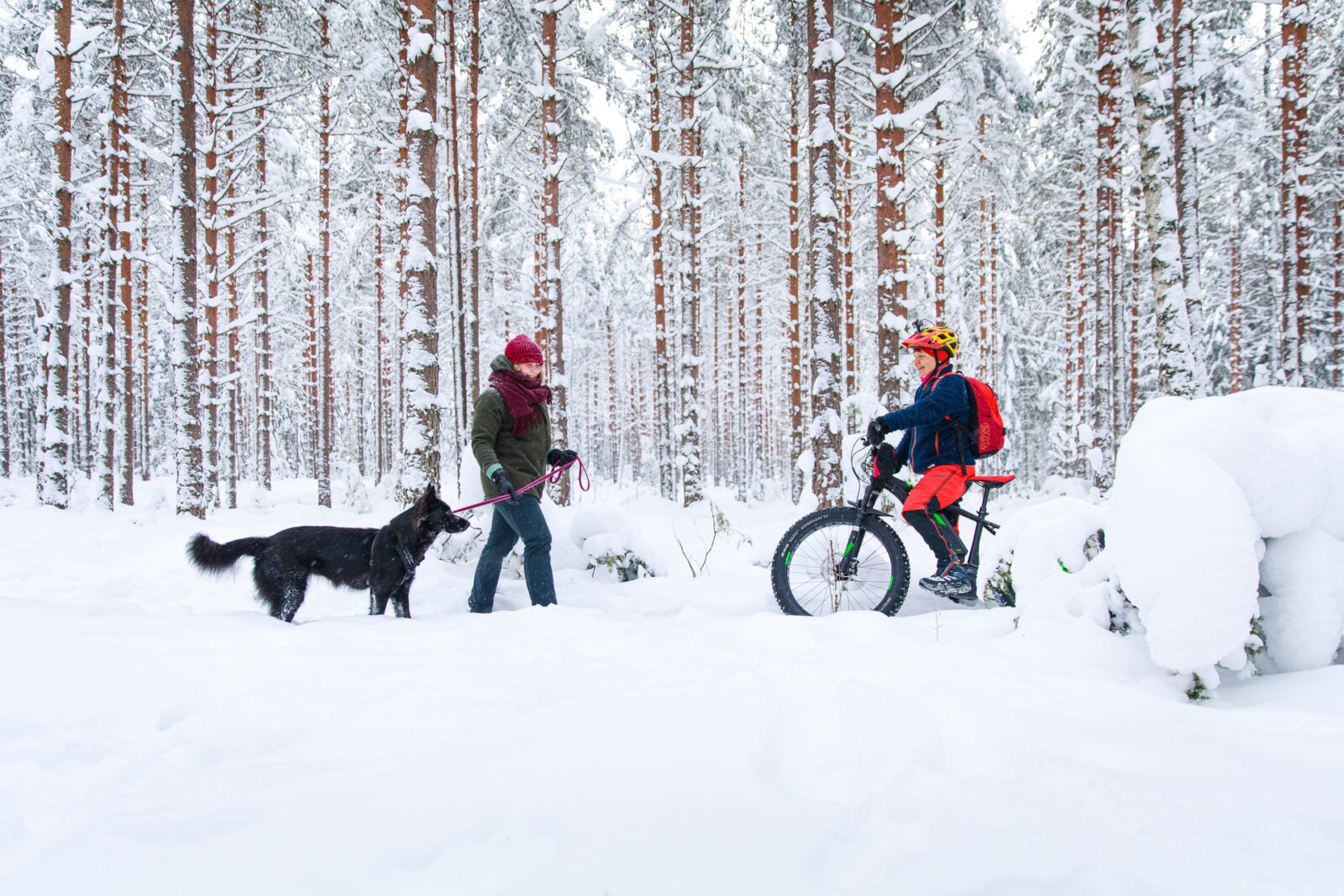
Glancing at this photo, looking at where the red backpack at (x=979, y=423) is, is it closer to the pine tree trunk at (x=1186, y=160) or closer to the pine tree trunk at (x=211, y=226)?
the pine tree trunk at (x=1186, y=160)

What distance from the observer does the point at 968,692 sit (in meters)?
2.27

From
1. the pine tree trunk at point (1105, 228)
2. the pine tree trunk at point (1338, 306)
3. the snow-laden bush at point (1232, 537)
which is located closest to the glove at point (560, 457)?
the snow-laden bush at point (1232, 537)

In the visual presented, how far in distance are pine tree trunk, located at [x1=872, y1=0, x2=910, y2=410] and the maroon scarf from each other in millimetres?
6122

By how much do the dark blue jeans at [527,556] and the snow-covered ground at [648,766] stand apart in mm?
1225

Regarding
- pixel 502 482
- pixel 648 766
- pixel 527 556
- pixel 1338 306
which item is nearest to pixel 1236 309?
pixel 1338 306

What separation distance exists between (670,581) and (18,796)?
4.07m

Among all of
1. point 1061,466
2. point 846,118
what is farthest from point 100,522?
point 1061,466

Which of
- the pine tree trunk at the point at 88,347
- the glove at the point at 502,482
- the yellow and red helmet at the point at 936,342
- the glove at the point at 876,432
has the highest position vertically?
the pine tree trunk at the point at 88,347

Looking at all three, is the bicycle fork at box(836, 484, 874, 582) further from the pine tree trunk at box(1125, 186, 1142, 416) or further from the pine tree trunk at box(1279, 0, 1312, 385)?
the pine tree trunk at box(1279, 0, 1312, 385)

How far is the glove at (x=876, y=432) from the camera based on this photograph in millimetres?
3941

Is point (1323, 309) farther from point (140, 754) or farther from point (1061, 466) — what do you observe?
point (140, 754)

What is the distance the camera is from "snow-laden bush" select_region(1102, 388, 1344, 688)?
2074 millimetres

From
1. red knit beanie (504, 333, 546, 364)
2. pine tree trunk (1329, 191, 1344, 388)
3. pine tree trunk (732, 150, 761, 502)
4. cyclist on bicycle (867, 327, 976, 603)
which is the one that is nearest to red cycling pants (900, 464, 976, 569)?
cyclist on bicycle (867, 327, 976, 603)

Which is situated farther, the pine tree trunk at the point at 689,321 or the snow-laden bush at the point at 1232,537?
the pine tree trunk at the point at 689,321
